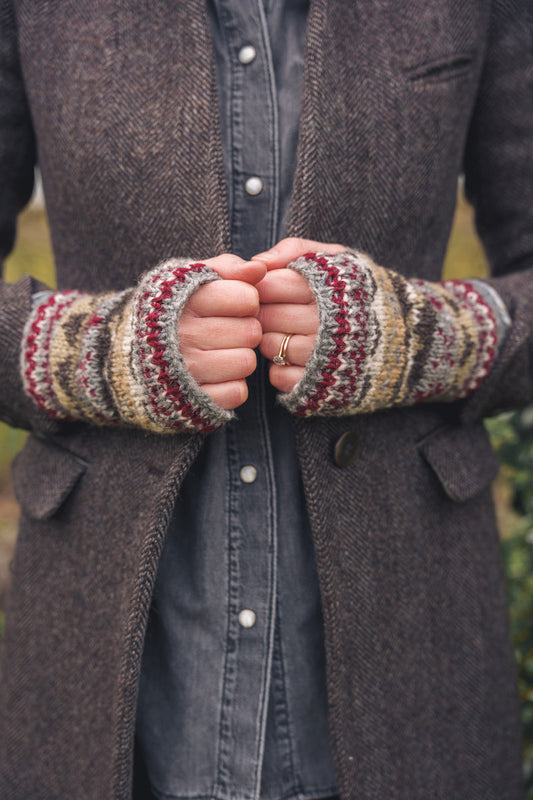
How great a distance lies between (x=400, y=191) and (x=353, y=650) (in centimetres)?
72

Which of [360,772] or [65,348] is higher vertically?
[65,348]

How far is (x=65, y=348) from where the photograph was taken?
2.95ft

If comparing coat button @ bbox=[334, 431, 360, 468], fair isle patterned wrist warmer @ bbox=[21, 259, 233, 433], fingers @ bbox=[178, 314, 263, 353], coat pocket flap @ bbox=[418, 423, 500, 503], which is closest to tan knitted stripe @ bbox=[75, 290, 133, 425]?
fair isle patterned wrist warmer @ bbox=[21, 259, 233, 433]

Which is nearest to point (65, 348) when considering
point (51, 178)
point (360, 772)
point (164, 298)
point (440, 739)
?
point (164, 298)

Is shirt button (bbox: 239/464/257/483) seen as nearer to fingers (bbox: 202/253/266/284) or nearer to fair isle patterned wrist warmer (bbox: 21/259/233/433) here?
fair isle patterned wrist warmer (bbox: 21/259/233/433)

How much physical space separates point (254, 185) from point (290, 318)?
24 centimetres

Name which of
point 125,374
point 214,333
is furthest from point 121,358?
point 214,333

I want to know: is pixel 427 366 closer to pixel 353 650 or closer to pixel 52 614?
pixel 353 650

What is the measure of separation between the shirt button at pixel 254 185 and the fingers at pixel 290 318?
20 centimetres

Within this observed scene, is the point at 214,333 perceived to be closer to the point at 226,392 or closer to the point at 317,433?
the point at 226,392

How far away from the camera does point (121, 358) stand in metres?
0.83

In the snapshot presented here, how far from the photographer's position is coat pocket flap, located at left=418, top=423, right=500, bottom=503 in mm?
1028

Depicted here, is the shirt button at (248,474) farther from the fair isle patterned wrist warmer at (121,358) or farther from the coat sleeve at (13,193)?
the coat sleeve at (13,193)

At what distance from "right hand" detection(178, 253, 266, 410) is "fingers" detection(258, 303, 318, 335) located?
0.12 ft
